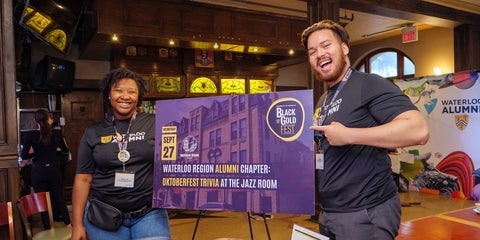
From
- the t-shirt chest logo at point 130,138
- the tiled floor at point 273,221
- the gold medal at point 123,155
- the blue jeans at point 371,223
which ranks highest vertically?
the t-shirt chest logo at point 130,138

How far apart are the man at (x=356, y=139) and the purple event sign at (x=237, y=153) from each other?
9 cm

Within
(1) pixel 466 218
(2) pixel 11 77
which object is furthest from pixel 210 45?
(1) pixel 466 218

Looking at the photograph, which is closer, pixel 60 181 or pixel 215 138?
pixel 215 138

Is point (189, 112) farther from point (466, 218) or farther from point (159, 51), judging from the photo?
point (159, 51)

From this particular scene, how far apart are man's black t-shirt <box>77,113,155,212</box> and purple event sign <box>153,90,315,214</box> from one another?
0.07m

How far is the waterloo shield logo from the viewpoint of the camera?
571cm

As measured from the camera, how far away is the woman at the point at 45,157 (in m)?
4.76

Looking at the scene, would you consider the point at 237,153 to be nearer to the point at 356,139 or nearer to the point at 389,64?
the point at 356,139

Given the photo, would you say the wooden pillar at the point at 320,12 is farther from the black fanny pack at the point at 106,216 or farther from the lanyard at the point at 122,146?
the black fanny pack at the point at 106,216

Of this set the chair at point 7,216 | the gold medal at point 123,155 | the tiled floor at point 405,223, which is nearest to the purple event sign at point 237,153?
the gold medal at point 123,155

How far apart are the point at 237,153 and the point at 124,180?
58cm

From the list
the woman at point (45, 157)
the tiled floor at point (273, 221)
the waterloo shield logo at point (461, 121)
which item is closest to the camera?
the tiled floor at point (273, 221)

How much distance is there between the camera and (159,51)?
20.5 feet

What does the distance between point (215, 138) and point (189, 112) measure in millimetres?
199
